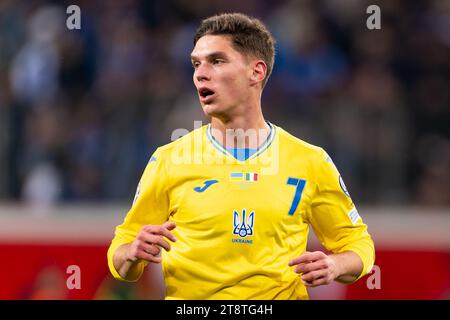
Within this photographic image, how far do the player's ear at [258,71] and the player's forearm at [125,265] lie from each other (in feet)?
3.23

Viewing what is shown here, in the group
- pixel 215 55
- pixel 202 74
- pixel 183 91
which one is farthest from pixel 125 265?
pixel 183 91

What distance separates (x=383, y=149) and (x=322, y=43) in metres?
1.30

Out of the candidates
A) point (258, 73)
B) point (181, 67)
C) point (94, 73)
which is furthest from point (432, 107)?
point (258, 73)

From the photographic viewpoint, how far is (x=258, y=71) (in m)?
4.66

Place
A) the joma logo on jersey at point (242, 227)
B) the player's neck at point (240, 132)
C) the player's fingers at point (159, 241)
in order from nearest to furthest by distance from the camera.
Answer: the player's fingers at point (159, 241) < the joma logo on jersey at point (242, 227) < the player's neck at point (240, 132)

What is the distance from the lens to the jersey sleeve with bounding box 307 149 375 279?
4582 mm

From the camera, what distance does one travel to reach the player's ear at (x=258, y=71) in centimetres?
464

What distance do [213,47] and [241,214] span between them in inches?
30.6

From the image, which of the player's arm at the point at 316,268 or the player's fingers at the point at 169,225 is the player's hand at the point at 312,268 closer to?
the player's arm at the point at 316,268

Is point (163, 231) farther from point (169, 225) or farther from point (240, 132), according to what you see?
point (240, 132)

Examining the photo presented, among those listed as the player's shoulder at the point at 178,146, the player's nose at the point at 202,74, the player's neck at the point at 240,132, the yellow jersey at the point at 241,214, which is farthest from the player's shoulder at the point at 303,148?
the player's nose at the point at 202,74

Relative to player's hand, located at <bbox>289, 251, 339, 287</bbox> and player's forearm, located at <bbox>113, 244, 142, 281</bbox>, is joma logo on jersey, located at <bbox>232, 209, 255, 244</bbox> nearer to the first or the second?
player's hand, located at <bbox>289, 251, 339, 287</bbox>

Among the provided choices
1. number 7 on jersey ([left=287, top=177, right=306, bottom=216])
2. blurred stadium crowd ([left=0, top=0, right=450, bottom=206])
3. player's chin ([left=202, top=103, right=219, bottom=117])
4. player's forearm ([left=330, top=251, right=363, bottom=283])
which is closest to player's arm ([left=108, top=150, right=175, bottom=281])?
player's chin ([left=202, top=103, right=219, bottom=117])
